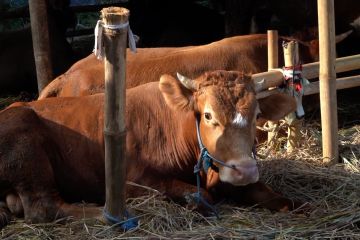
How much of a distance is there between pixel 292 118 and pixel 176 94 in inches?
67.3

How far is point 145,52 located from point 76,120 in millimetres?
2791

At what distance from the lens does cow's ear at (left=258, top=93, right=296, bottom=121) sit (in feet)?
17.7

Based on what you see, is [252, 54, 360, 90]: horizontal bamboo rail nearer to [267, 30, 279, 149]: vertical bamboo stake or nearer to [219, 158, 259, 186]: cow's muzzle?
[267, 30, 279, 149]: vertical bamboo stake

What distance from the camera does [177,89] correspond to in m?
5.20

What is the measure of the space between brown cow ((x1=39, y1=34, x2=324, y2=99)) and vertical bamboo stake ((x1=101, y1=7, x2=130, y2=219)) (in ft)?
9.95

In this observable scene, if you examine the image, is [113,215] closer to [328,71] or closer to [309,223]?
[309,223]

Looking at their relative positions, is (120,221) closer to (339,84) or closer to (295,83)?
(295,83)

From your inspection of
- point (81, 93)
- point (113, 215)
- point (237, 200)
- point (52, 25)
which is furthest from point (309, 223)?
point (52, 25)

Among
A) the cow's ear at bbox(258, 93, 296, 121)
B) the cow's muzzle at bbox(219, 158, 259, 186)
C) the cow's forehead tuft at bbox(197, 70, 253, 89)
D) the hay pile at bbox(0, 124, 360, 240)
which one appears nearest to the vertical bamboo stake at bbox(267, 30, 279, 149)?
the hay pile at bbox(0, 124, 360, 240)

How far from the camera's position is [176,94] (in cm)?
521

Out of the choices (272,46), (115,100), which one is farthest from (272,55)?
(115,100)

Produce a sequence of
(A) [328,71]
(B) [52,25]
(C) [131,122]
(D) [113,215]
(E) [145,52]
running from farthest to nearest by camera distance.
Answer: (B) [52,25], (E) [145,52], (A) [328,71], (C) [131,122], (D) [113,215]

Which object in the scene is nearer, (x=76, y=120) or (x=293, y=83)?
(x=76, y=120)

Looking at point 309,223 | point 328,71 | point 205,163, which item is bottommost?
point 309,223
